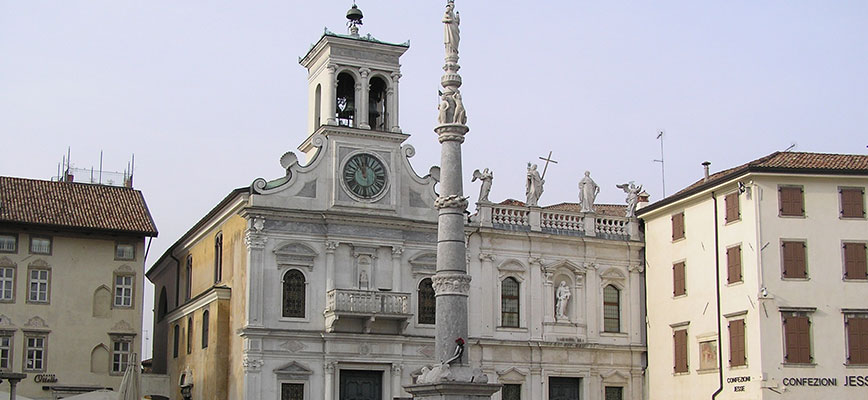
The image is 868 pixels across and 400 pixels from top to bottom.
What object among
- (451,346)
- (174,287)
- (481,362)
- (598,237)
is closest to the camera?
(451,346)

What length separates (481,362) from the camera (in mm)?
39719

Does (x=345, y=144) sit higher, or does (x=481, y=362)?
(x=345, y=144)

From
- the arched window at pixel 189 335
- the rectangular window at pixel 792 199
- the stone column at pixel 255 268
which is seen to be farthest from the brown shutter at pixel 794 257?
the arched window at pixel 189 335

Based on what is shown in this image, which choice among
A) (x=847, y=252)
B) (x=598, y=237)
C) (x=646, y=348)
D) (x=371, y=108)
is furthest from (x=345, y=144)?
(x=847, y=252)

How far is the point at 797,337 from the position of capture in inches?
1425

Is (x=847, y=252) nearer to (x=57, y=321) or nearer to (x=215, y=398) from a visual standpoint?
(x=215, y=398)

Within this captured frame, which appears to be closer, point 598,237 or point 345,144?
point 345,144

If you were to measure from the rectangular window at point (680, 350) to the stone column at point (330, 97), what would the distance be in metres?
13.7

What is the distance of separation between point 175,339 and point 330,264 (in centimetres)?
995

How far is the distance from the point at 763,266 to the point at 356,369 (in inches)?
514

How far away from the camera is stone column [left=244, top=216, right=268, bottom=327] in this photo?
36.4m

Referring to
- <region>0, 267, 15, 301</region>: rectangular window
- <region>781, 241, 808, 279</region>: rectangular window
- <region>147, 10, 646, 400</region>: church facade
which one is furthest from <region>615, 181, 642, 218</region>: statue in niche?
<region>0, 267, 15, 301</region>: rectangular window

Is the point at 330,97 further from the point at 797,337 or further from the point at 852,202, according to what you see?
the point at 852,202

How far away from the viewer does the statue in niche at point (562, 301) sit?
41281 mm
